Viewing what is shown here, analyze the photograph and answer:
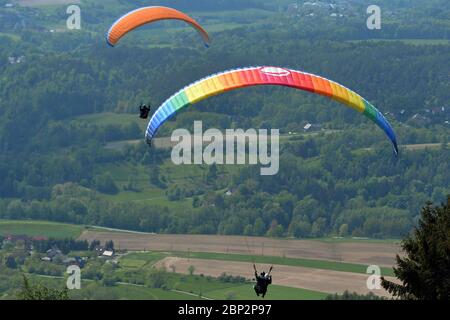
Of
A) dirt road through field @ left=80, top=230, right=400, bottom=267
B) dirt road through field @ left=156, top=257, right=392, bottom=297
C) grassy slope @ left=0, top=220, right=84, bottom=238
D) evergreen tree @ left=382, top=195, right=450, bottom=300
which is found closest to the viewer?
evergreen tree @ left=382, top=195, right=450, bottom=300

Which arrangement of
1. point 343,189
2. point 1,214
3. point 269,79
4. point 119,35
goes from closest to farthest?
1. point 269,79
2. point 119,35
3. point 1,214
4. point 343,189

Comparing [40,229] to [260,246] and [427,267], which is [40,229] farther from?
[427,267]

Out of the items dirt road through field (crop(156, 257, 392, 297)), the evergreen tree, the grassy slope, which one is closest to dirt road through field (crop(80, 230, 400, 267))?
the grassy slope

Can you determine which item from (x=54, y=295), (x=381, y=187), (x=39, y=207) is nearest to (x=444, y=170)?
(x=381, y=187)

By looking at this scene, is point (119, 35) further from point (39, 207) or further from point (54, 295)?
point (39, 207)

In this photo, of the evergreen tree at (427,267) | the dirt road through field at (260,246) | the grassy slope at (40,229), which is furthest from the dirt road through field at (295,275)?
the evergreen tree at (427,267)

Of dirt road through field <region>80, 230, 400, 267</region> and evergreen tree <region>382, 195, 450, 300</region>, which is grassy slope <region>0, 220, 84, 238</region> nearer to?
dirt road through field <region>80, 230, 400, 267</region>

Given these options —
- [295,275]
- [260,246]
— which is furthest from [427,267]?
[260,246]

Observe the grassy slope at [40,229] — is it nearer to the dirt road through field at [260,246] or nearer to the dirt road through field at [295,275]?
the dirt road through field at [260,246]

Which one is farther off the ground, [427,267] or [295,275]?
[295,275]

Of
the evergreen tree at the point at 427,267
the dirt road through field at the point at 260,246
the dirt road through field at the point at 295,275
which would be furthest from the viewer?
the dirt road through field at the point at 260,246

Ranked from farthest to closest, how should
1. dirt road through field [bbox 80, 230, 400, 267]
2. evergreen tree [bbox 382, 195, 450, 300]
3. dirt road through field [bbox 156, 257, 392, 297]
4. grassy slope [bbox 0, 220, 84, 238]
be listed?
grassy slope [bbox 0, 220, 84, 238] < dirt road through field [bbox 80, 230, 400, 267] < dirt road through field [bbox 156, 257, 392, 297] < evergreen tree [bbox 382, 195, 450, 300]
